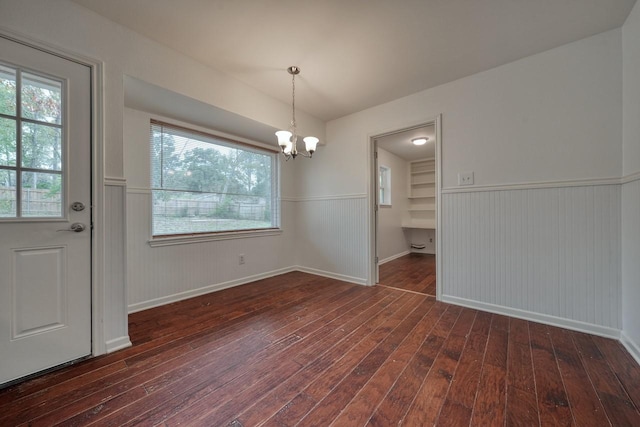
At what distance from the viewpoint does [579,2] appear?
5.58 feet

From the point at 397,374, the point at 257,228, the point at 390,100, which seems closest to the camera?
the point at 397,374

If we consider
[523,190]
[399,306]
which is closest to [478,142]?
[523,190]

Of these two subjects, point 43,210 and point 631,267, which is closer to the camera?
point 43,210

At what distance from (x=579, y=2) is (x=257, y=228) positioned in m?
3.86

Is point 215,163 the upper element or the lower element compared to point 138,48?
lower

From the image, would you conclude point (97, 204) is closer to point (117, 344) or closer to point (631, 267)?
point (117, 344)

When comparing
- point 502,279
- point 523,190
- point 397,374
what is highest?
point 523,190

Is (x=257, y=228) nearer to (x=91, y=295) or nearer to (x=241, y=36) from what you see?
(x=91, y=295)

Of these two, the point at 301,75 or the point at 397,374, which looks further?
the point at 301,75

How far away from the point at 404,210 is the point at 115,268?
17.8 feet

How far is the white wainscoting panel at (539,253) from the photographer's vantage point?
1.99 metres

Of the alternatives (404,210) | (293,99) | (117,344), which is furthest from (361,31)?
(404,210)

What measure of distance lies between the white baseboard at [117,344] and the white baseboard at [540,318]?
3.01m

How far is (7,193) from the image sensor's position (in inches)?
58.0
